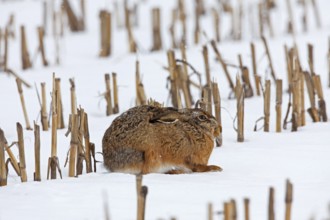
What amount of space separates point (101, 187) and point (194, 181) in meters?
0.51

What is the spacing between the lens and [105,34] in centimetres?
923

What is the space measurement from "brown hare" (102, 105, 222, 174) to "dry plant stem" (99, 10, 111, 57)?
436 centimetres

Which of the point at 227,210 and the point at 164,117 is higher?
the point at 164,117

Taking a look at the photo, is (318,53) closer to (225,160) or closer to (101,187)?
(225,160)

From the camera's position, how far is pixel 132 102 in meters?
6.97

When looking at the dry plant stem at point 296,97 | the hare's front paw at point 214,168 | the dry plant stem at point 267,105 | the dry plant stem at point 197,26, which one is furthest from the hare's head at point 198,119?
the dry plant stem at point 197,26

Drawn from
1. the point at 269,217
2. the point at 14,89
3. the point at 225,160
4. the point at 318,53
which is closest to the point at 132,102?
the point at 14,89

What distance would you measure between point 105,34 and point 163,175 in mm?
4766

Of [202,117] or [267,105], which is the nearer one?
[202,117]

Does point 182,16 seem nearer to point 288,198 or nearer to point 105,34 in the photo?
point 105,34

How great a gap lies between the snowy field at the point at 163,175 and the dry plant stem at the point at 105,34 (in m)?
0.14

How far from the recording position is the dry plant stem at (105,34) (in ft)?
30.0

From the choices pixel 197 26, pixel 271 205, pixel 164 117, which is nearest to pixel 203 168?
pixel 164 117

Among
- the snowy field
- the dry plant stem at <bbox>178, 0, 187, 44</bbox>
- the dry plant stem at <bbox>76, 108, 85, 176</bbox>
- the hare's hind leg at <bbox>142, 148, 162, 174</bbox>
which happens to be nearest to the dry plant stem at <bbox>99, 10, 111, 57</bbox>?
the snowy field
